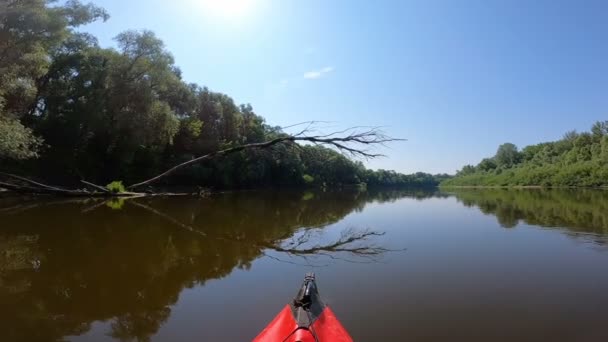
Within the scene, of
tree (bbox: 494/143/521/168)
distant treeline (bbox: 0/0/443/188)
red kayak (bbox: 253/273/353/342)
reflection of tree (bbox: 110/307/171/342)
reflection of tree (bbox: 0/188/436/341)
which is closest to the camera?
red kayak (bbox: 253/273/353/342)

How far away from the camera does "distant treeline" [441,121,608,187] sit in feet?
196

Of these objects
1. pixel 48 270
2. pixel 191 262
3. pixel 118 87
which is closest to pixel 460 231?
pixel 191 262

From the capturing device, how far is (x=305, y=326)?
269 centimetres

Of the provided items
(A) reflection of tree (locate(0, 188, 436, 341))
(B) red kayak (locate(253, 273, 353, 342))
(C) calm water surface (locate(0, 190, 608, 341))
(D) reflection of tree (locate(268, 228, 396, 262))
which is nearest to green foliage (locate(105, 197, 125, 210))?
(A) reflection of tree (locate(0, 188, 436, 341))

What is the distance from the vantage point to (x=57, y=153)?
24.5 m

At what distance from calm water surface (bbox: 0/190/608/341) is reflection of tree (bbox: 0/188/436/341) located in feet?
0.08

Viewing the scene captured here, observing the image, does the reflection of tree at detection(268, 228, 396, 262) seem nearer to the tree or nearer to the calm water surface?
the calm water surface

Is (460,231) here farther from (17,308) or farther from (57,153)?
(57,153)

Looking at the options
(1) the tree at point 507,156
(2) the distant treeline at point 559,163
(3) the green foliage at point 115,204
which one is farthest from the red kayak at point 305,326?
(1) the tree at point 507,156

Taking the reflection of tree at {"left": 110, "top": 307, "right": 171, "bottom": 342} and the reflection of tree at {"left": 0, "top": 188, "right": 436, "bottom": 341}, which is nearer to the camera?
the reflection of tree at {"left": 110, "top": 307, "right": 171, "bottom": 342}

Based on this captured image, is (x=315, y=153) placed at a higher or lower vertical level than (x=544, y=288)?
higher

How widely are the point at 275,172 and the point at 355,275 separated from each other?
48695mm

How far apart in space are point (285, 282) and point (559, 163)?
3453 inches

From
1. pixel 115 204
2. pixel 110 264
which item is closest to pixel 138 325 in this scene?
pixel 110 264
